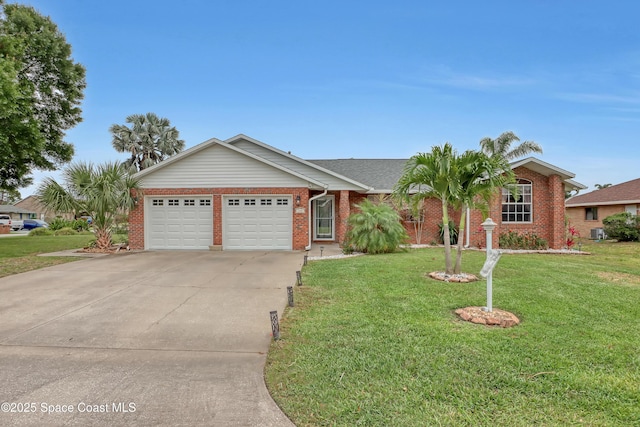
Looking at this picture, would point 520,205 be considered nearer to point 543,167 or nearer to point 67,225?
point 543,167

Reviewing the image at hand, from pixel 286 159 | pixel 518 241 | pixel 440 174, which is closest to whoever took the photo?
pixel 440 174

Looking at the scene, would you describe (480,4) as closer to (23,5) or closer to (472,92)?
(472,92)

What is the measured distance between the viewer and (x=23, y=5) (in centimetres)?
1844

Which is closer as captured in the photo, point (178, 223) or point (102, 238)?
point (102, 238)

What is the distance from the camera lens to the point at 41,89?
1864 cm

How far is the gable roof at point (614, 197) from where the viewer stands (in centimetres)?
2069

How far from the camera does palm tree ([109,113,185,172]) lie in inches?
1057

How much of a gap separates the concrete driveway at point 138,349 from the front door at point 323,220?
8367 millimetres

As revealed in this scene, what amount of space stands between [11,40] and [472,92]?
70.1ft

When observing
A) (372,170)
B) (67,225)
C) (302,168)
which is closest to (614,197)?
(372,170)

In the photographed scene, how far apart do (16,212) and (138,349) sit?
232 ft

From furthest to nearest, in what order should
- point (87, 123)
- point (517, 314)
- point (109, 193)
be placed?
1. point (87, 123)
2. point (109, 193)
3. point (517, 314)

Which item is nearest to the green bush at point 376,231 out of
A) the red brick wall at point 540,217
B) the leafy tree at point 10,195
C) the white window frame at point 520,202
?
the red brick wall at point 540,217

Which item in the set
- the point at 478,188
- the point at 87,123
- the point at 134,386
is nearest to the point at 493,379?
the point at 134,386
